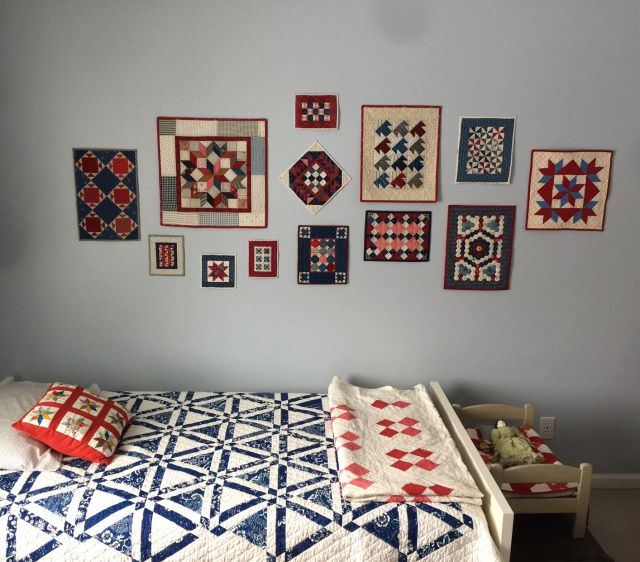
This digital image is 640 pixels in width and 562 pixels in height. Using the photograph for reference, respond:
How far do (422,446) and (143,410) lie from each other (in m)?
1.23

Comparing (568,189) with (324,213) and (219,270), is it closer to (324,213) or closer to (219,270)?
(324,213)

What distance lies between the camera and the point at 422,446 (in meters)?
2.25

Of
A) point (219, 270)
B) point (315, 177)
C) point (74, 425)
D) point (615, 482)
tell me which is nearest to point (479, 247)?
point (315, 177)

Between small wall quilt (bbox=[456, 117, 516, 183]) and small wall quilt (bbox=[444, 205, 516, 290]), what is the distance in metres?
0.14

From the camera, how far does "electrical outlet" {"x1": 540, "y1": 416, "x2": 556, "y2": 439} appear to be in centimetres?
293

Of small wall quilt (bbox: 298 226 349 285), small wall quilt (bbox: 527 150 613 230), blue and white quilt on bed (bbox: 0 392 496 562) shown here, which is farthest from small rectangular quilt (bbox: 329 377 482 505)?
small wall quilt (bbox: 527 150 613 230)

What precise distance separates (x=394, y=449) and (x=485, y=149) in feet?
4.61

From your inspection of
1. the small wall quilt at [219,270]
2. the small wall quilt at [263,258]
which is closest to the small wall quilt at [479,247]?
the small wall quilt at [263,258]

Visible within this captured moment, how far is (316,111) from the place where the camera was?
8.57 feet

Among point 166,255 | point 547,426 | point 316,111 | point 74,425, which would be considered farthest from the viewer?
point 547,426

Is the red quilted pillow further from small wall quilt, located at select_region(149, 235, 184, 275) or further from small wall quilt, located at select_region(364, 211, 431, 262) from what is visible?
small wall quilt, located at select_region(364, 211, 431, 262)

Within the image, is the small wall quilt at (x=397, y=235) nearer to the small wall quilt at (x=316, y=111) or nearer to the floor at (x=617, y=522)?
the small wall quilt at (x=316, y=111)

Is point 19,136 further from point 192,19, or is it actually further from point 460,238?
point 460,238

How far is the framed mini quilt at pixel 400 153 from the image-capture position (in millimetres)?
2619
